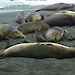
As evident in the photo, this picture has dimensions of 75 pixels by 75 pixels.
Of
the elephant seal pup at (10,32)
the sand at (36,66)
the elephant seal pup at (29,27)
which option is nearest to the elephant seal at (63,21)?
the elephant seal pup at (29,27)

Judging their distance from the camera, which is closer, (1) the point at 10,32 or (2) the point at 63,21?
(1) the point at 10,32

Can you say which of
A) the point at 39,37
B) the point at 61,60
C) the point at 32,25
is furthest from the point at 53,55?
the point at 32,25

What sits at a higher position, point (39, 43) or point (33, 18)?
point (39, 43)

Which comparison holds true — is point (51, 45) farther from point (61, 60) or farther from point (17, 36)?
point (17, 36)

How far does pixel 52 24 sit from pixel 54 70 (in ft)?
14.2

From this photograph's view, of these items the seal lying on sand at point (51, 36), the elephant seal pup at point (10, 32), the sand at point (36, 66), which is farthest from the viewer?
the elephant seal pup at point (10, 32)

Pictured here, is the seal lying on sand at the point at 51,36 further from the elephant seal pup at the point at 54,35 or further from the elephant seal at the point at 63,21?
the elephant seal at the point at 63,21

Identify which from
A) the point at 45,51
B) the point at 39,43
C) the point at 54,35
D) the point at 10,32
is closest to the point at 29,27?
the point at 10,32

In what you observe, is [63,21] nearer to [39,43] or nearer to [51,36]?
[51,36]

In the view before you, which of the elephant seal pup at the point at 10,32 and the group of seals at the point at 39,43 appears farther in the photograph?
the elephant seal pup at the point at 10,32

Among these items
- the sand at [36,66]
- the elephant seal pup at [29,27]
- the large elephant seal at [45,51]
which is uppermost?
the large elephant seal at [45,51]

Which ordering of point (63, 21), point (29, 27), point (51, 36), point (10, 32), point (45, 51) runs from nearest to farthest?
point (45, 51) → point (51, 36) → point (10, 32) → point (29, 27) → point (63, 21)

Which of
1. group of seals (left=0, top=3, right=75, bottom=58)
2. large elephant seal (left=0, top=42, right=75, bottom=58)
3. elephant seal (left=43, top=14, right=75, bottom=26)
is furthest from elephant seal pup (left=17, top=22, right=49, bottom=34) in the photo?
large elephant seal (left=0, top=42, right=75, bottom=58)

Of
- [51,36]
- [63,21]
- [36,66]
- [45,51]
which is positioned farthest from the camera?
[63,21]
